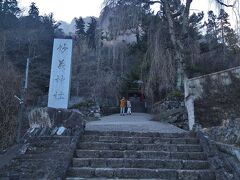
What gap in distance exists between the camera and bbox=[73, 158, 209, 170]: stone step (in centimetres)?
589

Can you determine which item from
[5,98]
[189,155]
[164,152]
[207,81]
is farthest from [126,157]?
[5,98]

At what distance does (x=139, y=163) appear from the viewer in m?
5.98

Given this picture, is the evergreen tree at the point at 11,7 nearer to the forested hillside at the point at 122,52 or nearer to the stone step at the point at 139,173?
the forested hillside at the point at 122,52

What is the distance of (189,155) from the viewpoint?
625 cm

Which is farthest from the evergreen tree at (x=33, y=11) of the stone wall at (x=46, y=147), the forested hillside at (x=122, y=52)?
the stone wall at (x=46, y=147)

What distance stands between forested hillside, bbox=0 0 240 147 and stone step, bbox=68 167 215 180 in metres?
5.59

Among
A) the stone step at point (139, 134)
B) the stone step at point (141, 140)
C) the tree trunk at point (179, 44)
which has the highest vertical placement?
the tree trunk at point (179, 44)

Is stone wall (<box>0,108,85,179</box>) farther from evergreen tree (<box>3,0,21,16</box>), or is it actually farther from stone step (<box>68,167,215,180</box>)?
evergreen tree (<box>3,0,21,16</box>)

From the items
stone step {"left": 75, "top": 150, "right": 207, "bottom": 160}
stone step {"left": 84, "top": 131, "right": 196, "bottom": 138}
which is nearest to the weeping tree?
stone step {"left": 84, "top": 131, "right": 196, "bottom": 138}

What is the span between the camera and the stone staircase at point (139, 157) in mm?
5625

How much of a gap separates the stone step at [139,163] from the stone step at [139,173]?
254 mm

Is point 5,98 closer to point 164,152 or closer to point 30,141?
point 30,141

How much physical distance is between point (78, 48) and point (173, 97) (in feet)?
51.9

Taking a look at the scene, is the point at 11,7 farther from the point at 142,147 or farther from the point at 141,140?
the point at 142,147
